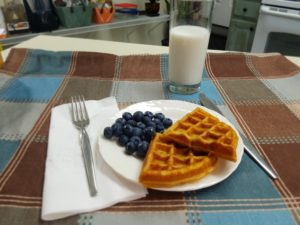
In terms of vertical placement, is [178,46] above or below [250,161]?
above

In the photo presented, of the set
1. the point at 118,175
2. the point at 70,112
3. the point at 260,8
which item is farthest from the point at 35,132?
the point at 260,8

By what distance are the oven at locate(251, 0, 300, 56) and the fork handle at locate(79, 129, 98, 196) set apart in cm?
169

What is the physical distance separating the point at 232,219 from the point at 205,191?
0.06 meters

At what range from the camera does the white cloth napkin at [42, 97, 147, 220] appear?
0.37m

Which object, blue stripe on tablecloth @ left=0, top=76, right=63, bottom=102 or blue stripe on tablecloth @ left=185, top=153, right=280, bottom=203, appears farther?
blue stripe on tablecloth @ left=0, top=76, right=63, bottom=102

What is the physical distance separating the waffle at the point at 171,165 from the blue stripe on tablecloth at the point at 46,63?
1.60 ft

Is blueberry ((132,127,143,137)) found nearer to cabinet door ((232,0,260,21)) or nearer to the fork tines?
the fork tines

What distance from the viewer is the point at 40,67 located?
82cm

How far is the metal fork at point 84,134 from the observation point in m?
0.41

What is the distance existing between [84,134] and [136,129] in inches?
4.1

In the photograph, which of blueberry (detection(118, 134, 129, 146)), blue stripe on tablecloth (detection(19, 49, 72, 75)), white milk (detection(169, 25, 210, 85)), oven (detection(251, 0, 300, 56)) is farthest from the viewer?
oven (detection(251, 0, 300, 56))

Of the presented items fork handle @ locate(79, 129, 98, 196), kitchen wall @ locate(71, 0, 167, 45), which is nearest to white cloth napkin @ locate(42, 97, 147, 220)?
fork handle @ locate(79, 129, 98, 196)

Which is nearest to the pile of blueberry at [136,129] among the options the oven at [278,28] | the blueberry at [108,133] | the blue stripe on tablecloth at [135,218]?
the blueberry at [108,133]

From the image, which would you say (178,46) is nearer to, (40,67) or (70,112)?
(70,112)
